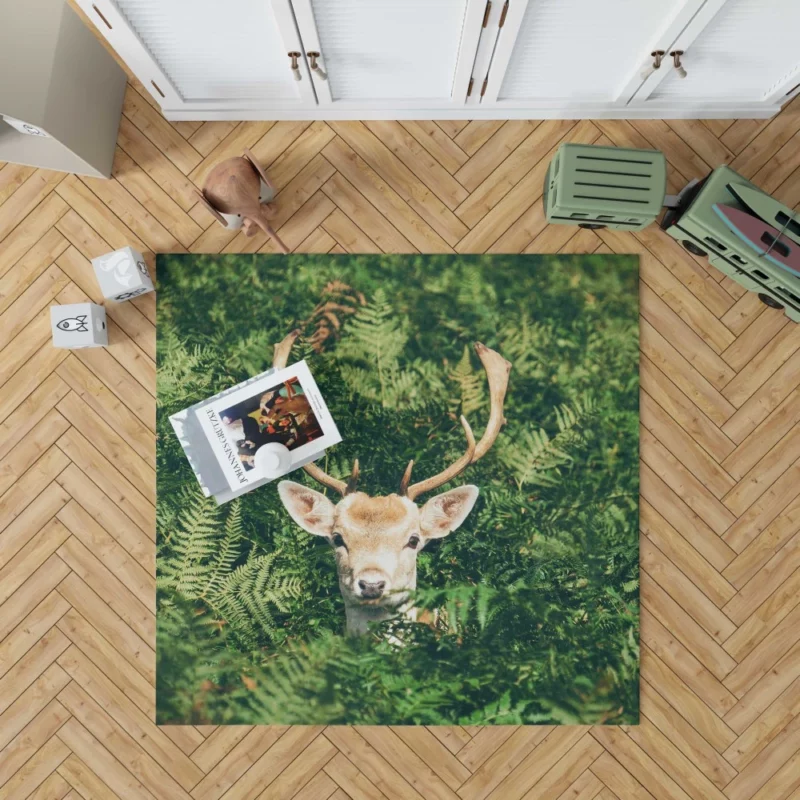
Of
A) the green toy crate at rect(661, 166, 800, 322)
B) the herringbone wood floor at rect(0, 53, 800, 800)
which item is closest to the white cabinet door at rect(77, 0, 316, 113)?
the herringbone wood floor at rect(0, 53, 800, 800)

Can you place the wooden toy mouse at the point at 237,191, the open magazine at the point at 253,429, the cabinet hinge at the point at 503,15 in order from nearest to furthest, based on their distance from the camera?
the cabinet hinge at the point at 503,15, the wooden toy mouse at the point at 237,191, the open magazine at the point at 253,429

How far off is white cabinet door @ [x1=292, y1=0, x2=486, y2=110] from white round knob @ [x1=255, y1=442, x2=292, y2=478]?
123 centimetres

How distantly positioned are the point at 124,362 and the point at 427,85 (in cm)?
149

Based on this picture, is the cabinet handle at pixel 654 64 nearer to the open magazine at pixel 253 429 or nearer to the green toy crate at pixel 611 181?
the green toy crate at pixel 611 181

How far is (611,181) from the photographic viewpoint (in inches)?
82.4

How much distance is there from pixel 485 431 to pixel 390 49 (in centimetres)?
130

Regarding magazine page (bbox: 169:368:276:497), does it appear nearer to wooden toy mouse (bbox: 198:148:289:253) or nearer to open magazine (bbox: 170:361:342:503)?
open magazine (bbox: 170:361:342:503)

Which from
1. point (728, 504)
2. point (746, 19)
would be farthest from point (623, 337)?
point (746, 19)

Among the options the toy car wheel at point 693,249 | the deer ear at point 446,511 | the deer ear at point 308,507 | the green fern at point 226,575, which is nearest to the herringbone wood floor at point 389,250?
the toy car wheel at point 693,249

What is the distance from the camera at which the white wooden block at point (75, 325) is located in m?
2.24

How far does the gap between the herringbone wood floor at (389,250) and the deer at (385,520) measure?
0.47m

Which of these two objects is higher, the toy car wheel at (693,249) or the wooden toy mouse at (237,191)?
the wooden toy mouse at (237,191)

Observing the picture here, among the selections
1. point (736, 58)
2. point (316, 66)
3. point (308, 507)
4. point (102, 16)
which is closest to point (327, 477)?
point (308, 507)

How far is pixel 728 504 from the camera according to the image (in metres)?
2.31
